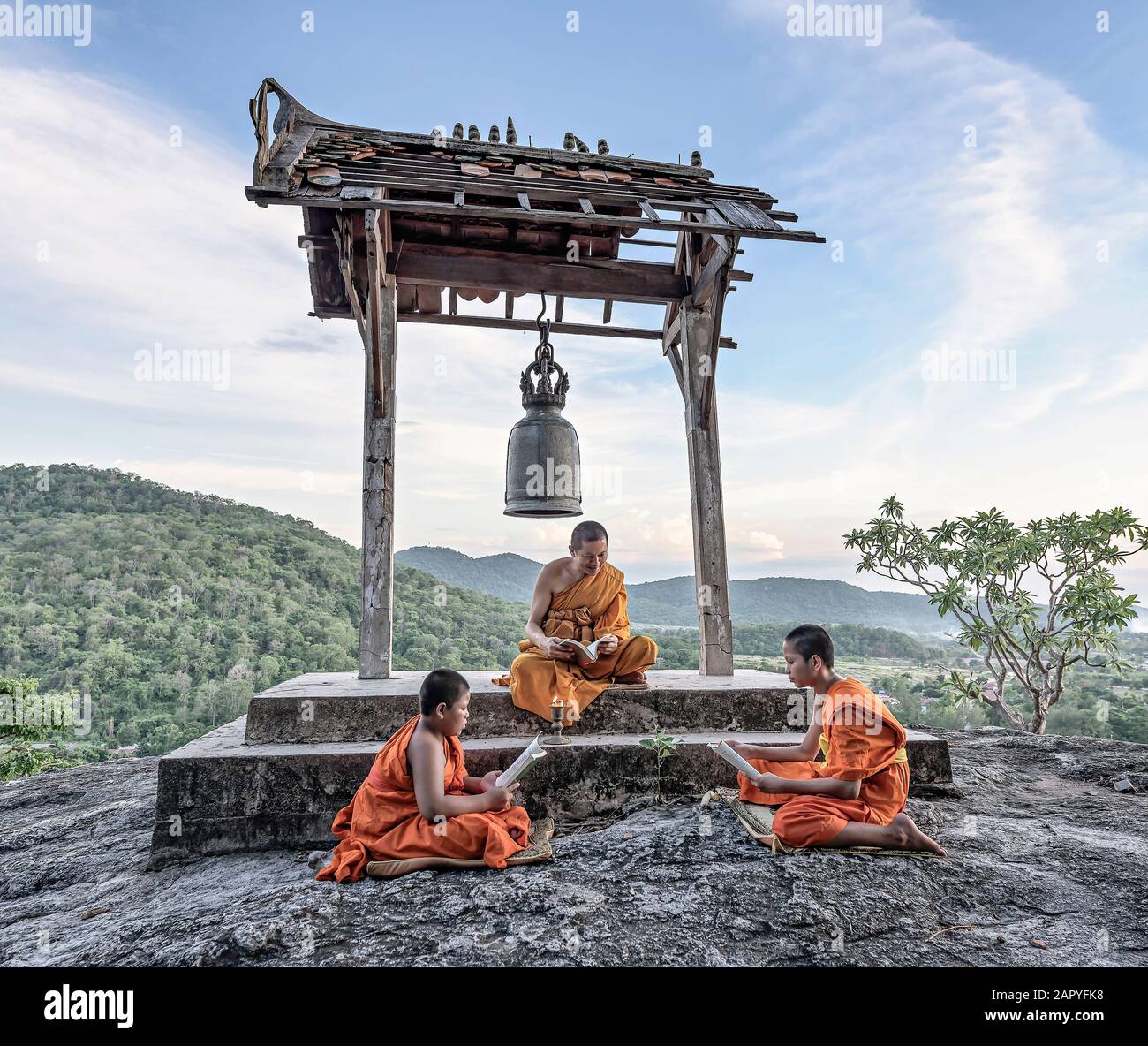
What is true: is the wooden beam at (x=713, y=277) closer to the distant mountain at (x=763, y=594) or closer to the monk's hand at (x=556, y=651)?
the monk's hand at (x=556, y=651)

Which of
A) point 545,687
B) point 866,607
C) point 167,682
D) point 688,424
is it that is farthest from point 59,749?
point 866,607

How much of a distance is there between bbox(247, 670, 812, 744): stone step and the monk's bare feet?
1.55 meters

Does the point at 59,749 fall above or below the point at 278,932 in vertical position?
below

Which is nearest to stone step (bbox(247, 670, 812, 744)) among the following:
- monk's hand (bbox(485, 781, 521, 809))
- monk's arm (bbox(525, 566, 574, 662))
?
monk's arm (bbox(525, 566, 574, 662))

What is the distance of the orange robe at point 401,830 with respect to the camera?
3279mm

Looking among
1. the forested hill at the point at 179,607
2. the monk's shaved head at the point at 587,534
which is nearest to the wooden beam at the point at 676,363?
the monk's shaved head at the point at 587,534

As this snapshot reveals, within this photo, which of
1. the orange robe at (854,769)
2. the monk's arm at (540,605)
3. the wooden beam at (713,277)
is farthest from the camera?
the wooden beam at (713,277)

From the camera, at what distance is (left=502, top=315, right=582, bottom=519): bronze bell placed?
5395mm

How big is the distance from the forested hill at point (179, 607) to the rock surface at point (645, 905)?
8.88m

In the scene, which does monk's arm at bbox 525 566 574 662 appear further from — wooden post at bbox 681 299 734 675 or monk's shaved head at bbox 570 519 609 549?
wooden post at bbox 681 299 734 675

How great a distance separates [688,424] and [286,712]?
3.89 m

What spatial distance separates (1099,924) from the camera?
2865 mm

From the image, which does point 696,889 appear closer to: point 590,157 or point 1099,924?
point 1099,924

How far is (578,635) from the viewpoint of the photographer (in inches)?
196
